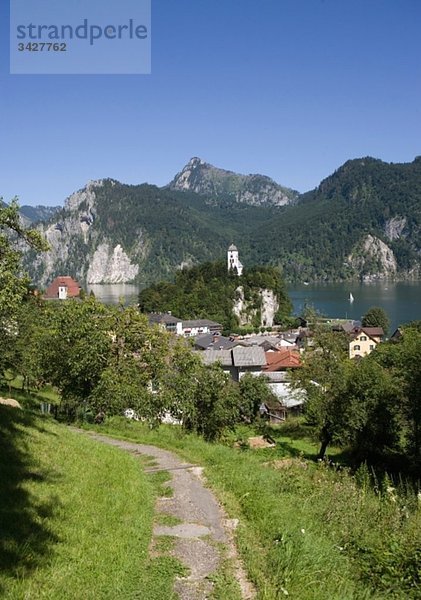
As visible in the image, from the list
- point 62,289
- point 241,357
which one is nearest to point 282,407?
point 241,357

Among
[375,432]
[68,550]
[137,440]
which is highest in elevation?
[68,550]

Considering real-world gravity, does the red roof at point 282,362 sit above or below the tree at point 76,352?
below

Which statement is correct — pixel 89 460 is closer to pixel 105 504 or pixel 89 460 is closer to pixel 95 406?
pixel 105 504

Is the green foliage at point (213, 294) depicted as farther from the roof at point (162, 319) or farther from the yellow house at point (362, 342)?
the yellow house at point (362, 342)

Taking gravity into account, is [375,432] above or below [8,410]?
below

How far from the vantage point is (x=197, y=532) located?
714 cm

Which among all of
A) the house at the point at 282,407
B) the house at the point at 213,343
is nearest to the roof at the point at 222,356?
the house at the point at 213,343

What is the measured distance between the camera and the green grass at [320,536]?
18.5 ft

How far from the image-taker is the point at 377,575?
6.00 meters

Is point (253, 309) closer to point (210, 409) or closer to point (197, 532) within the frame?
point (210, 409)

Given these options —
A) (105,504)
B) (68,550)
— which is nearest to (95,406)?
(105,504)

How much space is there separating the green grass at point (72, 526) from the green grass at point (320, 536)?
1186 mm

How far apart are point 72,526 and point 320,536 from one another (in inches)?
125

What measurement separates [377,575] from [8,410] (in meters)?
9.08
